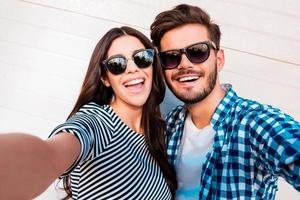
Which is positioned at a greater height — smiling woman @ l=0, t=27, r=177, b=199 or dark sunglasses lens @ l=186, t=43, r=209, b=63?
dark sunglasses lens @ l=186, t=43, r=209, b=63

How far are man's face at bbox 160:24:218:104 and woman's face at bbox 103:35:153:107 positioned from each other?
0.43 feet

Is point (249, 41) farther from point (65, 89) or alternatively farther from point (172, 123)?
point (65, 89)

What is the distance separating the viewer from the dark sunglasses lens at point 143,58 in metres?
1.25

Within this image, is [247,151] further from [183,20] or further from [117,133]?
[183,20]

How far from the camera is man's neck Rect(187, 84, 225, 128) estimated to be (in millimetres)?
1334

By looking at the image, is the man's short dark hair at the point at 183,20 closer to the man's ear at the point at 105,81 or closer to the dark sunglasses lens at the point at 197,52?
the dark sunglasses lens at the point at 197,52

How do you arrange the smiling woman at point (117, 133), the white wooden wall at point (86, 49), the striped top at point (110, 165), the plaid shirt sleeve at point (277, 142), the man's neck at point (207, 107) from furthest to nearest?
the white wooden wall at point (86, 49) < the man's neck at point (207, 107) < the striped top at point (110, 165) < the smiling woman at point (117, 133) < the plaid shirt sleeve at point (277, 142)

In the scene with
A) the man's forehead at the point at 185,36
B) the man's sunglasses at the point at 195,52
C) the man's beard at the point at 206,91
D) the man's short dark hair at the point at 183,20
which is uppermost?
the man's short dark hair at the point at 183,20

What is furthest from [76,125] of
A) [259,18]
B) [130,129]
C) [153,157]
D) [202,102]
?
[259,18]

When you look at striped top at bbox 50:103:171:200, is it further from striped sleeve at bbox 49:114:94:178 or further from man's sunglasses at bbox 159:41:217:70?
man's sunglasses at bbox 159:41:217:70

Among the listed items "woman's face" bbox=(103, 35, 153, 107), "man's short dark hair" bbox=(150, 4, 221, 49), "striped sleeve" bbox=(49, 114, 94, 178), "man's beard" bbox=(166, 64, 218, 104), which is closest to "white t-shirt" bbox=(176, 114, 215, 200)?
"man's beard" bbox=(166, 64, 218, 104)

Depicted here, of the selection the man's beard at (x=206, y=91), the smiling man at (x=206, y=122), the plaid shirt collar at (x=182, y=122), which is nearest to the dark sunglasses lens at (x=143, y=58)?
the smiling man at (x=206, y=122)

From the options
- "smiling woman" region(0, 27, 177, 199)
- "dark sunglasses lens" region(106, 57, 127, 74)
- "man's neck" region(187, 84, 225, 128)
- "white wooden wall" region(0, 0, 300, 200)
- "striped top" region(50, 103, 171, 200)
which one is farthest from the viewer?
"white wooden wall" region(0, 0, 300, 200)

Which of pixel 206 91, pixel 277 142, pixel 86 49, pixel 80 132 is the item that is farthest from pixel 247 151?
pixel 86 49
